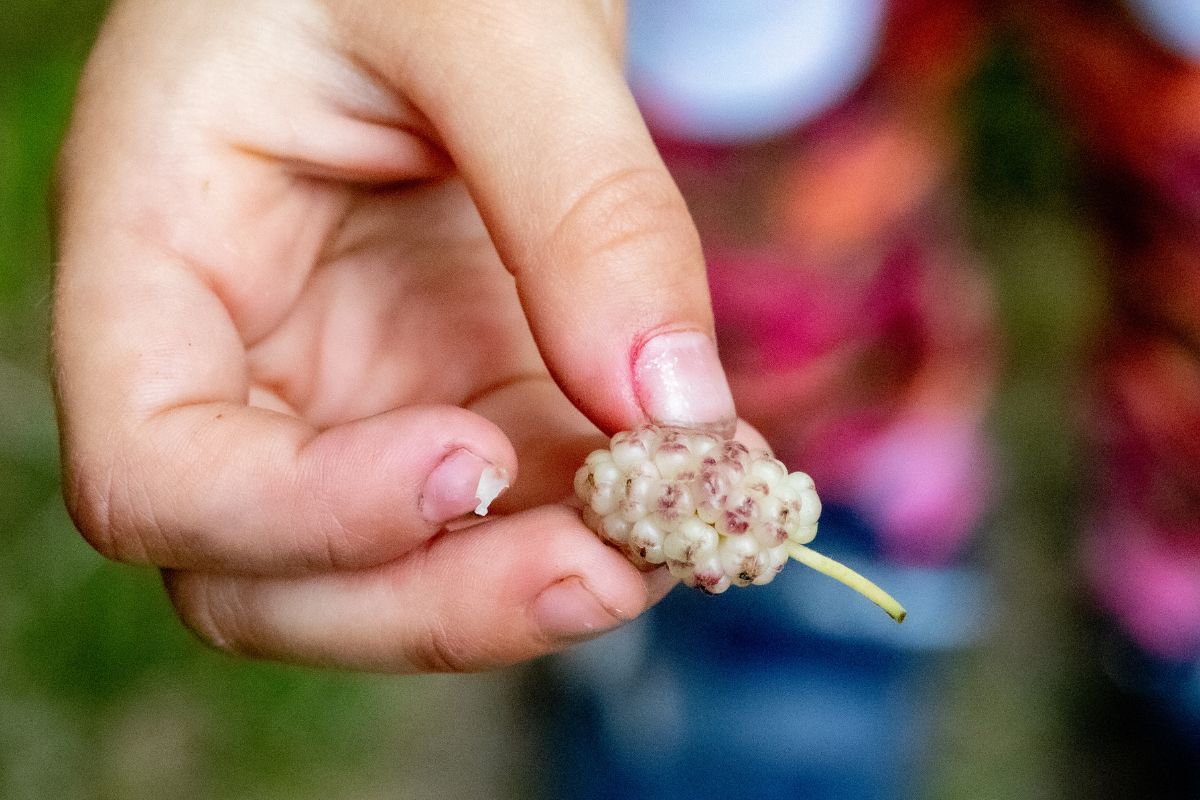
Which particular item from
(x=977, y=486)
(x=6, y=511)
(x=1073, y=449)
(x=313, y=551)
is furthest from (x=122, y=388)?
(x=1073, y=449)

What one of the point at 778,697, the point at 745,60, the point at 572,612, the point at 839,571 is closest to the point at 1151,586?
the point at 778,697

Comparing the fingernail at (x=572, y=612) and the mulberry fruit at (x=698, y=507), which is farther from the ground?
the mulberry fruit at (x=698, y=507)

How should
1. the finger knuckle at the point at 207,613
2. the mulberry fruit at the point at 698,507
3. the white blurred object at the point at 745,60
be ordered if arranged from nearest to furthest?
the mulberry fruit at the point at 698,507
the finger knuckle at the point at 207,613
the white blurred object at the point at 745,60

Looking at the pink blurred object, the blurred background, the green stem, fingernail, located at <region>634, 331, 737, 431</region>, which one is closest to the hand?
fingernail, located at <region>634, 331, 737, 431</region>

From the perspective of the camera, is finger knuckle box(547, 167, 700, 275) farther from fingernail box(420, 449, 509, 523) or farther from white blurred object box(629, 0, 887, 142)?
white blurred object box(629, 0, 887, 142)

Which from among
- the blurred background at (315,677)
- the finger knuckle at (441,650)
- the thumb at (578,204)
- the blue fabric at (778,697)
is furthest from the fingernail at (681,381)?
the blurred background at (315,677)

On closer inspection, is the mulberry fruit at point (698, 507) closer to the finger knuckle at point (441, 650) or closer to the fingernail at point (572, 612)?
the fingernail at point (572, 612)

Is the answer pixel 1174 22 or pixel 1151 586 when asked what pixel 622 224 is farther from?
pixel 1151 586
